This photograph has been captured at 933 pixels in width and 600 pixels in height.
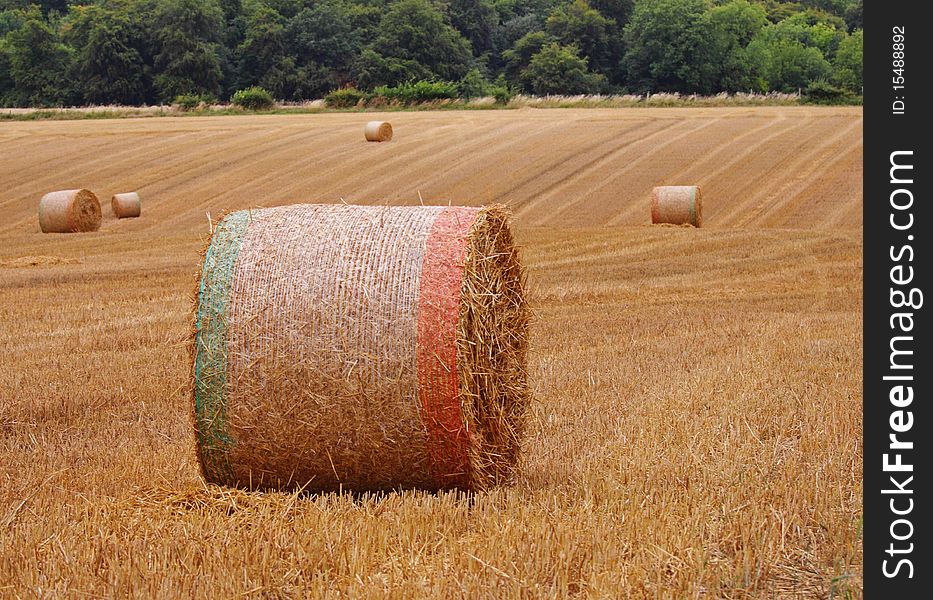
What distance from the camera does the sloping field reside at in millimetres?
4160

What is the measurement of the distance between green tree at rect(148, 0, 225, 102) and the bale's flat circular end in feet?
189

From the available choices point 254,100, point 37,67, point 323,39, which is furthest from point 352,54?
point 37,67

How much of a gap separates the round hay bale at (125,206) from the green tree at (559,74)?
135ft

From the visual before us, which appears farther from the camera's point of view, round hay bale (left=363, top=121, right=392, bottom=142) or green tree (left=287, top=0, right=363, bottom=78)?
green tree (left=287, top=0, right=363, bottom=78)

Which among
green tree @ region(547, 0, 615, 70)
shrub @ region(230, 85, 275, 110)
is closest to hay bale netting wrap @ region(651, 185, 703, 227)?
shrub @ region(230, 85, 275, 110)

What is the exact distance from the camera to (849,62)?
69.0m

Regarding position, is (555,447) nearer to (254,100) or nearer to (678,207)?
(678,207)

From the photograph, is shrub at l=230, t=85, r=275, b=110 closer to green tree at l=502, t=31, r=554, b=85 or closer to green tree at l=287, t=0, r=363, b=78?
green tree at l=287, t=0, r=363, b=78

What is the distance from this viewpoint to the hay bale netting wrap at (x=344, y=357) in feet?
16.8

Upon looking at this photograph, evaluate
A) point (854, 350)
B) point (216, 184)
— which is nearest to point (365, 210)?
point (854, 350)

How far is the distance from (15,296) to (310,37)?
54.0m

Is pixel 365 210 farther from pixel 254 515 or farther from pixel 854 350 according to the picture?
pixel 854 350

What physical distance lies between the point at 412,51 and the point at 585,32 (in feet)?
38.6
